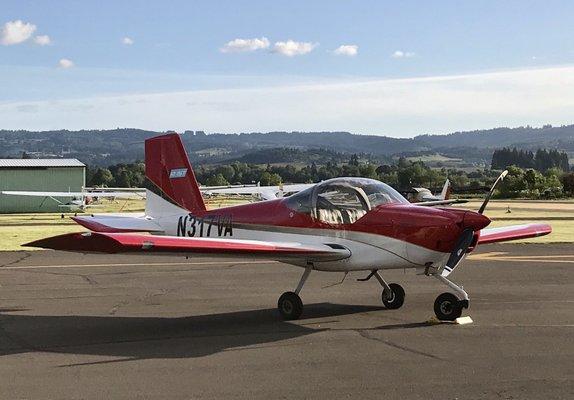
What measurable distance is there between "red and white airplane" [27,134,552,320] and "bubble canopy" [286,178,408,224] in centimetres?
2

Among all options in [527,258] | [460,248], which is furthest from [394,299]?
[527,258]

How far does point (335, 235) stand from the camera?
11992 mm

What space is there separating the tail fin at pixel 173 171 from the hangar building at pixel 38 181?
183 feet

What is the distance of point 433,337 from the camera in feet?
33.7

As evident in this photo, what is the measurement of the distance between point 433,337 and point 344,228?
8.21 ft

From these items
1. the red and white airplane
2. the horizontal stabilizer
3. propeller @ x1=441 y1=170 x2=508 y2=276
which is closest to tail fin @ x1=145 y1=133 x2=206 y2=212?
the red and white airplane

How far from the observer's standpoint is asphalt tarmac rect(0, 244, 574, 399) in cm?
779

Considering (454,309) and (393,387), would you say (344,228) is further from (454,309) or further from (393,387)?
(393,387)

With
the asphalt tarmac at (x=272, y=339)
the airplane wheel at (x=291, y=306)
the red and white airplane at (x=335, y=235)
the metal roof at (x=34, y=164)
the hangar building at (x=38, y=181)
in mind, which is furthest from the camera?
the metal roof at (x=34, y=164)

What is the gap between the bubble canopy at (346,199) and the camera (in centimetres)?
1193

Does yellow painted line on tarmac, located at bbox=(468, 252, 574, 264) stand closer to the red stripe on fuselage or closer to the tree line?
the red stripe on fuselage

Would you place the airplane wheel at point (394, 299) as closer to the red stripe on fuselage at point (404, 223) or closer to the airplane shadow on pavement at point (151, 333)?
the airplane shadow on pavement at point (151, 333)

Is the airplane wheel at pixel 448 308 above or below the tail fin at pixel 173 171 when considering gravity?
below

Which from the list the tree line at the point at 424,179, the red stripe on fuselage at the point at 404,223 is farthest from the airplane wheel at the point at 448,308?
the tree line at the point at 424,179
